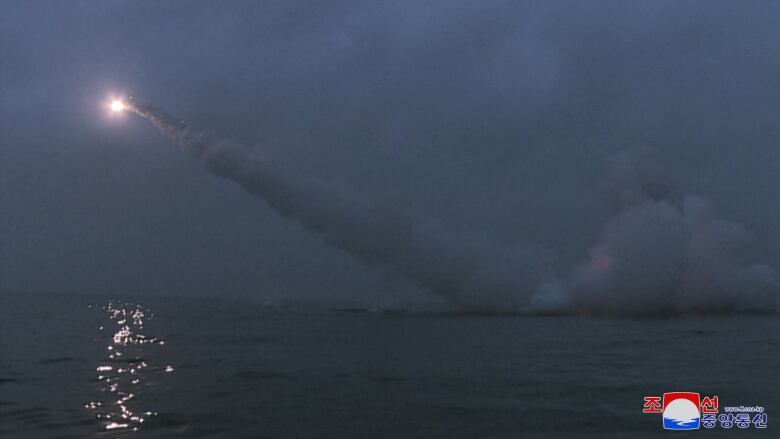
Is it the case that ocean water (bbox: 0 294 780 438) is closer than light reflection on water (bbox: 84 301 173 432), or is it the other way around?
ocean water (bbox: 0 294 780 438)

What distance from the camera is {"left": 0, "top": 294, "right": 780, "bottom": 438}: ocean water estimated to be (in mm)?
17375

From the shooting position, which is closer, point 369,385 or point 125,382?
point 369,385

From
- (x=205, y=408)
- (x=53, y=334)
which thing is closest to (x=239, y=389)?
(x=205, y=408)

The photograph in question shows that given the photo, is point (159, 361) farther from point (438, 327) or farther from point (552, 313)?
point (552, 313)

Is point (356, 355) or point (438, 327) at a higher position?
point (438, 327)

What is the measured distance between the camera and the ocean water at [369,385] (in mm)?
17375

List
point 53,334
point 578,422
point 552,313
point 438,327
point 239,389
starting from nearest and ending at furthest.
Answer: point 578,422, point 239,389, point 53,334, point 438,327, point 552,313

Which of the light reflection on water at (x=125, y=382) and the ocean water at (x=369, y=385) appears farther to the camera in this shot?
the light reflection on water at (x=125, y=382)

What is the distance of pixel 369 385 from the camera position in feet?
81.2

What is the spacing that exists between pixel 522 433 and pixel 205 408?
34.3ft

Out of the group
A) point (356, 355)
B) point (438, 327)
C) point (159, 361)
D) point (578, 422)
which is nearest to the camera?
point (578, 422)

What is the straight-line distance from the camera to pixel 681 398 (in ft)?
68.8

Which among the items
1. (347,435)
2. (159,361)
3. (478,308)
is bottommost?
(347,435)

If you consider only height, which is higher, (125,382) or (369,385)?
(369,385)
